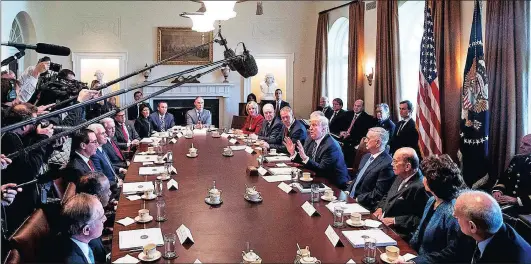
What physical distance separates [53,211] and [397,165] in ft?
7.69

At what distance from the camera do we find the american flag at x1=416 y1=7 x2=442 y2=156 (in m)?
6.30

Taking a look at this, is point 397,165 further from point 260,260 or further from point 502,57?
point 502,57

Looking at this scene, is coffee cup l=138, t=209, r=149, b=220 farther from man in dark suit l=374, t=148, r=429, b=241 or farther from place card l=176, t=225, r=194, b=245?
man in dark suit l=374, t=148, r=429, b=241

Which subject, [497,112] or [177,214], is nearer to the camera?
[177,214]

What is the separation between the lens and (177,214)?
9.30 ft

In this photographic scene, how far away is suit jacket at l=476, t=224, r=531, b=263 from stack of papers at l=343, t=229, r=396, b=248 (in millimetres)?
449

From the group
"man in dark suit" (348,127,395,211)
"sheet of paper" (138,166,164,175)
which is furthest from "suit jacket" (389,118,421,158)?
"sheet of paper" (138,166,164,175)

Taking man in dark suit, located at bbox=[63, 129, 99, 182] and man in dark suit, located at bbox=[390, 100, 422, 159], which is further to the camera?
man in dark suit, located at bbox=[390, 100, 422, 159]

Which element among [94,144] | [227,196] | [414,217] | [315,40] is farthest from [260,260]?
[315,40]

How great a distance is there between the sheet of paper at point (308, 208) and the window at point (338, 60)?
26.4 ft

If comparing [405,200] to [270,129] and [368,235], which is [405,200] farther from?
[270,129]

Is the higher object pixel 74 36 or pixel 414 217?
pixel 74 36

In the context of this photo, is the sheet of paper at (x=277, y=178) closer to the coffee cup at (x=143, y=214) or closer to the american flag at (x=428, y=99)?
the coffee cup at (x=143, y=214)

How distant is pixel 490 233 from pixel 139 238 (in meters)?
1.75
